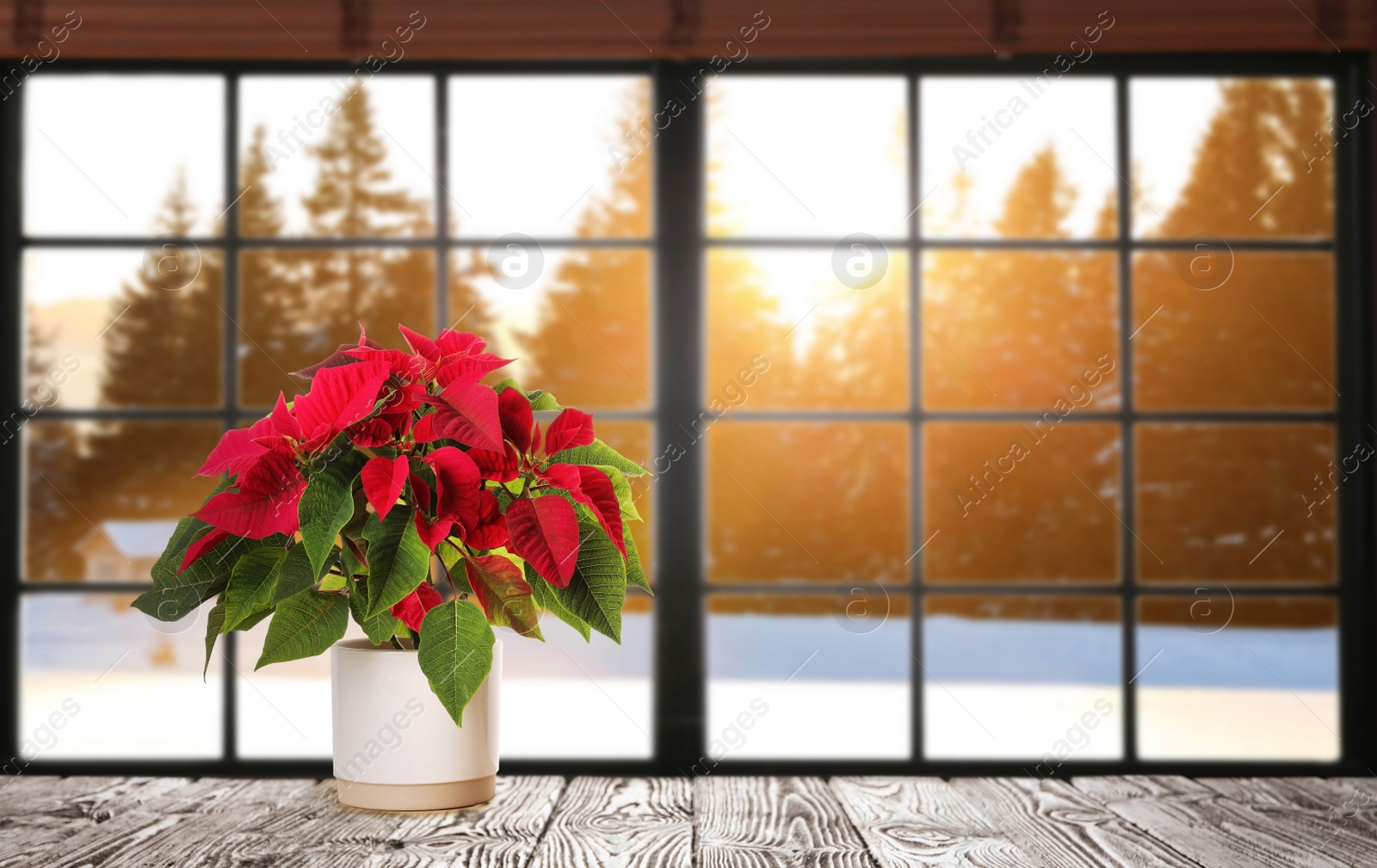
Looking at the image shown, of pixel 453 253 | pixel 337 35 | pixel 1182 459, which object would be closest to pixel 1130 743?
pixel 1182 459

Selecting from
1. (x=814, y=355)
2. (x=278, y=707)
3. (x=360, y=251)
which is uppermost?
(x=360, y=251)

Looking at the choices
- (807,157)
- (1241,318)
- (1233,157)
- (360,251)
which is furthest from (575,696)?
(1233,157)

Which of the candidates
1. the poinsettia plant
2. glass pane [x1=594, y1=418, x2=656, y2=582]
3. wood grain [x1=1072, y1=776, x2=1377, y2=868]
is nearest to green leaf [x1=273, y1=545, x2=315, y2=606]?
the poinsettia plant

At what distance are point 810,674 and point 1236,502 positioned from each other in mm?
980

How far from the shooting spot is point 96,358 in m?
1.91

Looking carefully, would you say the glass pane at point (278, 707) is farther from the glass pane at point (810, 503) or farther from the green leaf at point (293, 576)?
the green leaf at point (293, 576)

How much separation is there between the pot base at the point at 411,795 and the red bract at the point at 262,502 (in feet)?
0.75

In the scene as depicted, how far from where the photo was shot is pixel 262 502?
1.91ft

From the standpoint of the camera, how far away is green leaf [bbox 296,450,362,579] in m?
0.55

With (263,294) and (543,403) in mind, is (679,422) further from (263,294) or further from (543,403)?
(543,403)

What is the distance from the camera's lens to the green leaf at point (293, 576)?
575 mm

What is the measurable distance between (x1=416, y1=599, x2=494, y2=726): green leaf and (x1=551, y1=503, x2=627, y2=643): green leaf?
6 centimetres

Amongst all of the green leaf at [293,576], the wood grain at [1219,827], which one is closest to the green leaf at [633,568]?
the green leaf at [293,576]

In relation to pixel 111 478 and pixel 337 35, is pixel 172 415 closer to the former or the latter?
pixel 111 478
